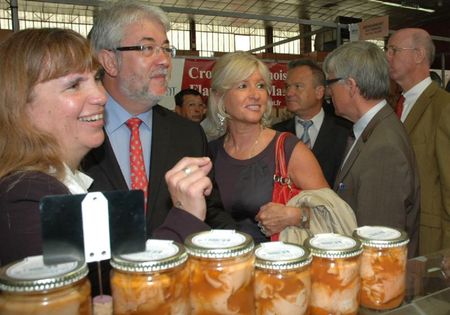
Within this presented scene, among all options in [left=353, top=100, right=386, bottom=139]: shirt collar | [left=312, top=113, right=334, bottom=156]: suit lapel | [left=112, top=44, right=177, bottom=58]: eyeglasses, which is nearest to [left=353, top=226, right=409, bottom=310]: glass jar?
A: [left=112, top=44, right=177, bottom=58]: eyeglasses

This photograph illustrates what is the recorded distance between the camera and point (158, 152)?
1.68 m

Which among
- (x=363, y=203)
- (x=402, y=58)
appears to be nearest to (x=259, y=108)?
(x=363, y=203)

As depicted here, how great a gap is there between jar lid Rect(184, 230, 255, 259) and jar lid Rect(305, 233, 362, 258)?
6.6 inches

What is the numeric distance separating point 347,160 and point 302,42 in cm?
1644

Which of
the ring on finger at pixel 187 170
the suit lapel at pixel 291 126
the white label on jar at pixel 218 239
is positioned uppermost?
the suit lapel at pixel 291 126

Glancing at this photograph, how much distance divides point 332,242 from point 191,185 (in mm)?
342

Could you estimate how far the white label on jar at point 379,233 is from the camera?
95 centimetres

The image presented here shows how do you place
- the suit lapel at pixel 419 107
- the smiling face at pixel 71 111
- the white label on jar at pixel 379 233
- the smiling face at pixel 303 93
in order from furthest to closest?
the smiling face at pixel 303 93
the suit lapel at pixel 419 107
the smiling face at pixel 71 111
the white label on jar at pixel 379 233

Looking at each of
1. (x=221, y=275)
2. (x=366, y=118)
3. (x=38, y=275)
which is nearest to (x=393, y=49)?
(x=366, y=118)

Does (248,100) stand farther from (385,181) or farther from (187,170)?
(187,170)

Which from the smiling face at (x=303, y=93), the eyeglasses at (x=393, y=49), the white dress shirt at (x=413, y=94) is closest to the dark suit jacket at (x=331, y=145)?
the smiling face at (x=303, y=93)

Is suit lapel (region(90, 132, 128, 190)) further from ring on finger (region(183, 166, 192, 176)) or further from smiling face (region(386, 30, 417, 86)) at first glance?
smiling face (region(386, 30, 417, 86))

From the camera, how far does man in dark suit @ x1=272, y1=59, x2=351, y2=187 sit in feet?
11.0

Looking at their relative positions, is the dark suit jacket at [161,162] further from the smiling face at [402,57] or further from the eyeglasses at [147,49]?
the smiling face at [402,57]
